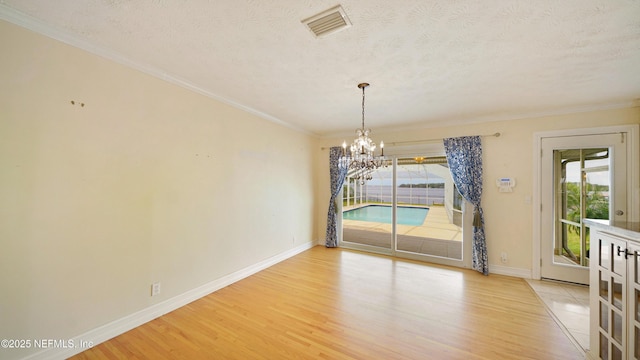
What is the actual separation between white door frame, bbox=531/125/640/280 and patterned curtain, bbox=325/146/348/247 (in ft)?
10.4

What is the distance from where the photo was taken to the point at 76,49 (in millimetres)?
1910

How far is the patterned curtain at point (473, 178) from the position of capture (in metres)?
3.69

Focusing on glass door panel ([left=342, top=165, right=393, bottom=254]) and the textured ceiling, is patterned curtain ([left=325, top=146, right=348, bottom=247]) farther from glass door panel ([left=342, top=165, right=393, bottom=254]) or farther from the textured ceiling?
the textured ceiling

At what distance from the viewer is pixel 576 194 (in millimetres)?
3277

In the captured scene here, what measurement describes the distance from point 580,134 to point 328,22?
4009 mm

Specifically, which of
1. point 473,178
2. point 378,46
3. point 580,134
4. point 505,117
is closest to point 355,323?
point 378,46

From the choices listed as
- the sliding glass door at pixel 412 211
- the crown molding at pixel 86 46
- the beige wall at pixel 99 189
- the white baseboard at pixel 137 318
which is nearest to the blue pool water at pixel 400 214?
the sliding glass door at pixel 412 211

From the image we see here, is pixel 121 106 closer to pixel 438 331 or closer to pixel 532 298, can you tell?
pixel 438 331

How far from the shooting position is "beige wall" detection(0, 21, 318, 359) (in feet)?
5.41

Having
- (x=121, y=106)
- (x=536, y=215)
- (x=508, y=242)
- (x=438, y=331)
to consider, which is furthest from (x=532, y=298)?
(x=121, y=106)

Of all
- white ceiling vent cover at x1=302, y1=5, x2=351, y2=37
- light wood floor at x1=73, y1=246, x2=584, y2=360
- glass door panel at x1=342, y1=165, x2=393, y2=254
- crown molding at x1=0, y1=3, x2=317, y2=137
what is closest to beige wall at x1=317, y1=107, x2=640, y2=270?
light wood floor at x1=73, y1=246, x2=584, y2=360

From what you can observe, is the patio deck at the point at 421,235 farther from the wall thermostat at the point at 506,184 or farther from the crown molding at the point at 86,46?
the crown molding at the point at 86,46

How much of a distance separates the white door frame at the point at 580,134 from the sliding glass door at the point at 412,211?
3.06 feet

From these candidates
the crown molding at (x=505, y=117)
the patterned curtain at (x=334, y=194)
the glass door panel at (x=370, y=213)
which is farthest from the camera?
the patterned curtain at (x=334, y=194)
